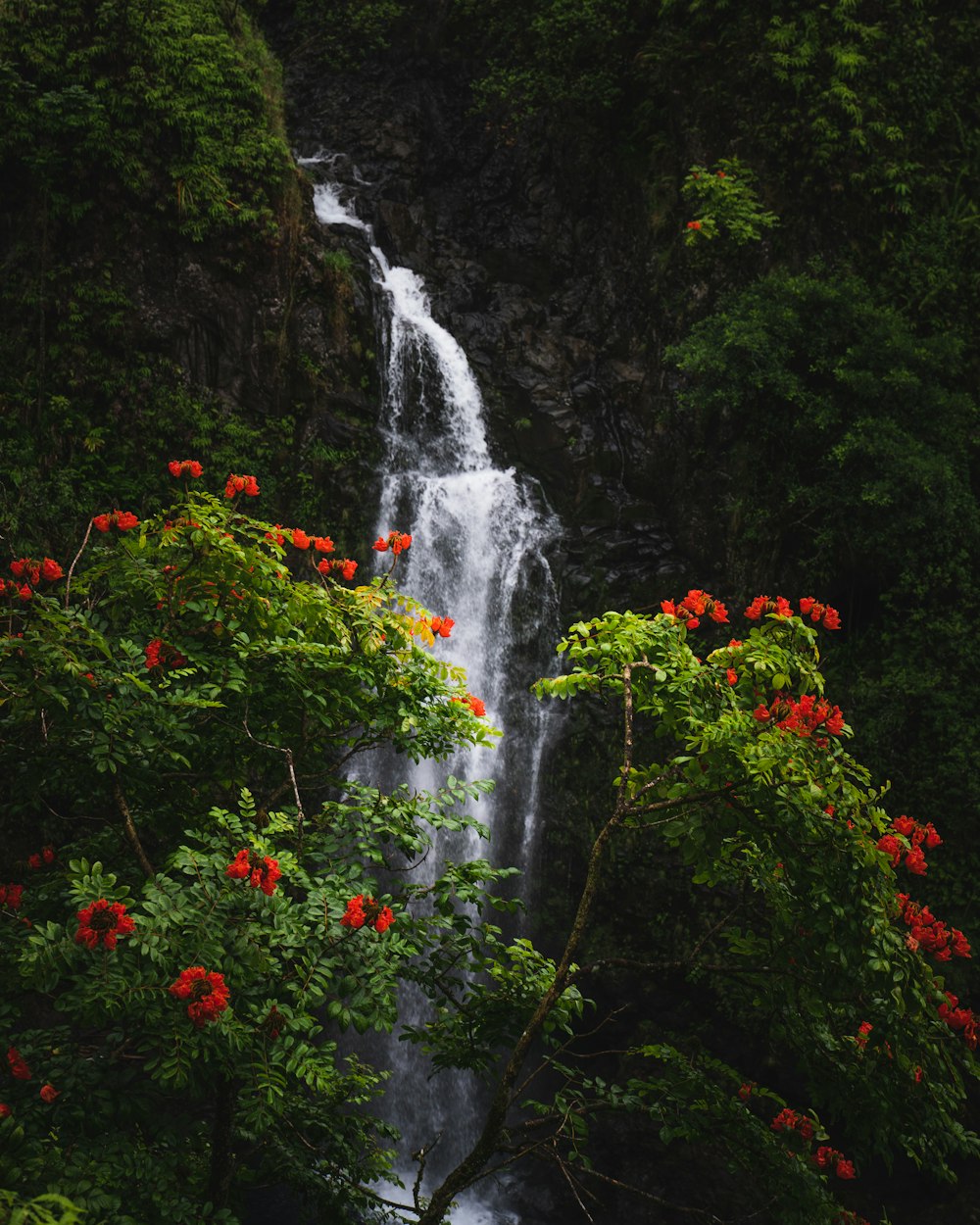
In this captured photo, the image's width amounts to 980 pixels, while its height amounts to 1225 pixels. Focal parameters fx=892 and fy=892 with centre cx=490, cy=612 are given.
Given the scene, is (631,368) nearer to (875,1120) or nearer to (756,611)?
(756,611)

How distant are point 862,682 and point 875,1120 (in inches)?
263

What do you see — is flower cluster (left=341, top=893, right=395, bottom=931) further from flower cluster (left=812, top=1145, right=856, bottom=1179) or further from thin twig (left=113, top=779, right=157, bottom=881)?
flower cluster (left=812, top=1145, right=856, bottom=1179)

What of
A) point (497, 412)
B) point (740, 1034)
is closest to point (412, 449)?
point (497, 412)

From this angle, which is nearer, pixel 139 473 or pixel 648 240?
pixel 139 473

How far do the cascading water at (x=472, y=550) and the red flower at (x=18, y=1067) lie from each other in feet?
24.2

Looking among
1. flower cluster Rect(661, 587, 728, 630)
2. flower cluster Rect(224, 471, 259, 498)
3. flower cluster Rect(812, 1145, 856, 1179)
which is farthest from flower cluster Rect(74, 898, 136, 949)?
flower cluster Rect(812, 1145, 856, 1179)

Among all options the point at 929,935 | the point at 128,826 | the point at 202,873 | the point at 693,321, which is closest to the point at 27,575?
the point at 128,826

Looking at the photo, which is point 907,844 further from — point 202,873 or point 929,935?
point 202,873

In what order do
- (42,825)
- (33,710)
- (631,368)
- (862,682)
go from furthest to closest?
(631,368)
(862,682)
(42,825)
(33,710)

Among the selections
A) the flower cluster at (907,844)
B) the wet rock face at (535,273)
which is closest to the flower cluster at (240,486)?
the flower cluster at (907,844)

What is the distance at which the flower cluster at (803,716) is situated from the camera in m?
3.72

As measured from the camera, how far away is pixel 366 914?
3393 mm

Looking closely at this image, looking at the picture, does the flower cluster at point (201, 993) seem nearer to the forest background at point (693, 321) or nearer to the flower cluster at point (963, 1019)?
the flower cluster at point (963, 1019)

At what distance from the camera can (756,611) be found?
4188mm
